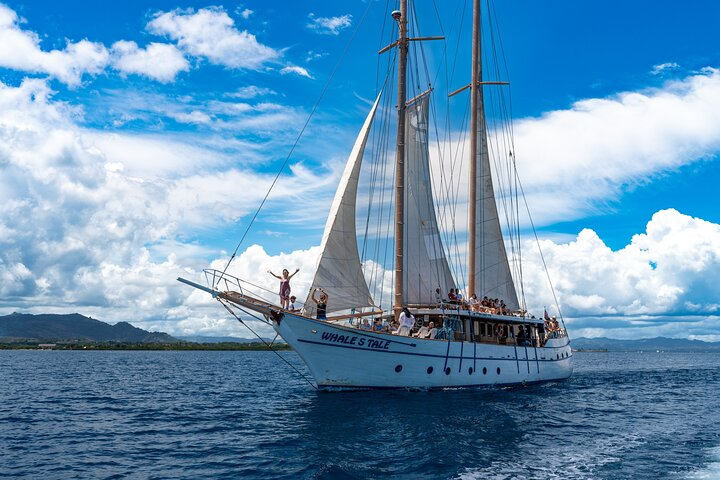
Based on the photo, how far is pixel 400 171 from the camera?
3384cm

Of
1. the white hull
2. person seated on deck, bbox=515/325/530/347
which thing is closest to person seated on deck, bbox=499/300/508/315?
person seated on deck, bbox=515/325/530/347

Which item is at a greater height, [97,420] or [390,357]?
[390,357]

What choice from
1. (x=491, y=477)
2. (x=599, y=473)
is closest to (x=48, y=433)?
(x=491, y=477)

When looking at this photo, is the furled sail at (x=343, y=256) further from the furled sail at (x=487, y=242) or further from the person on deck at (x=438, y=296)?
the furled sail at (x=487, y=242)

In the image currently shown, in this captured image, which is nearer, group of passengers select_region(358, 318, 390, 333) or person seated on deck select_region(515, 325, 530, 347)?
group of passengers select_region(358, 318, 390, 333)

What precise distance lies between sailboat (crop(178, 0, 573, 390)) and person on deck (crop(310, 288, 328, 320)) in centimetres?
29

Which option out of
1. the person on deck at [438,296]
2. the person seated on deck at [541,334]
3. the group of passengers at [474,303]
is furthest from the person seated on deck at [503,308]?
the person on deck at [438,296]

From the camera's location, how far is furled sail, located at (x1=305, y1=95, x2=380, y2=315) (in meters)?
29.4

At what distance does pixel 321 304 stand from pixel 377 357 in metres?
4.07

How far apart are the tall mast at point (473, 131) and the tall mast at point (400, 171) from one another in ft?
34.4

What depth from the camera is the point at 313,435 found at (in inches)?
803

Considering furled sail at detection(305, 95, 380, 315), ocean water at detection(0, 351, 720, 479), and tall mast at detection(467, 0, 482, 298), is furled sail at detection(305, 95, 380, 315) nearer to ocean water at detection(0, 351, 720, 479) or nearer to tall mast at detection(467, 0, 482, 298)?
ocean water at detection(0, 351, 720, 479)

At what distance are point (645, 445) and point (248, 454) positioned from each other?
14.3m

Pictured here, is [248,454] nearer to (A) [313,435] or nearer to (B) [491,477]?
(A) [313,435]
